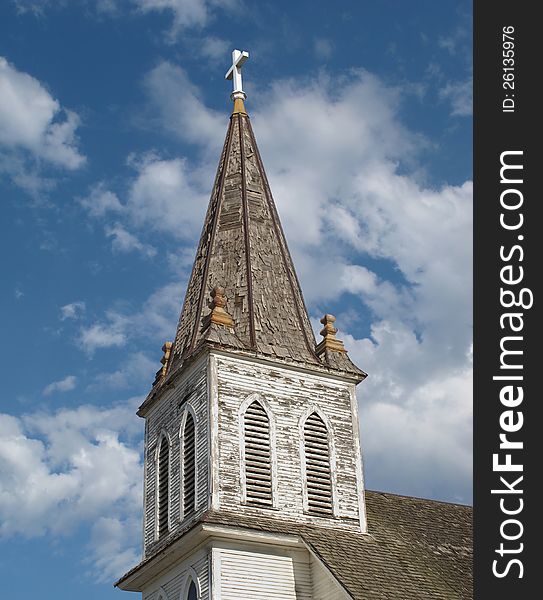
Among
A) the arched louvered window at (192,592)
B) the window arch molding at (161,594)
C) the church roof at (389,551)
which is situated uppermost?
Answer: the church roof at (389,551)

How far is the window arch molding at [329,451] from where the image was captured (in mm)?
27273

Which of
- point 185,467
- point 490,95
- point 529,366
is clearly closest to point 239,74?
point 185,467

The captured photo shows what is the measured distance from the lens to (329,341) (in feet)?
99.1

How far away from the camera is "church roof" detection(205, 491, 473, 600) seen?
24609 millimetres

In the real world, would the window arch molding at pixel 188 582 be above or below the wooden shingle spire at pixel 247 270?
below

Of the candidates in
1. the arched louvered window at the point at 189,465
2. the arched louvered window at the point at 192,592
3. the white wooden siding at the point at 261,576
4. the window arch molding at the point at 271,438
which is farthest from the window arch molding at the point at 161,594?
the window arch molding at the point at 271,438

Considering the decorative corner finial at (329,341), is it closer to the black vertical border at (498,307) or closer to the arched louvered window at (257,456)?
the arched louvered window at (257,456)

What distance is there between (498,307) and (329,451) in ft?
40.2

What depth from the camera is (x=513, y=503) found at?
1580 centimetres

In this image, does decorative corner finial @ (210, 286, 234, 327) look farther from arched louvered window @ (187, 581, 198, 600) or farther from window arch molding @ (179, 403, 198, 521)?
arched louvered window @ (187, 581, 198, 600)

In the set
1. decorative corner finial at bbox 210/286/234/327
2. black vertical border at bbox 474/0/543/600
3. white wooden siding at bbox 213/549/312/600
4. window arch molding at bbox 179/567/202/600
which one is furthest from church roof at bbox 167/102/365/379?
black vertical border at bbox 474/0/543/600

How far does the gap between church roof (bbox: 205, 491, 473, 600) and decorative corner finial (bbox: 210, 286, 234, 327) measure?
18.1ft

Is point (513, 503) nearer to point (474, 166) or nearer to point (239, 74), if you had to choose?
point (474, 166)

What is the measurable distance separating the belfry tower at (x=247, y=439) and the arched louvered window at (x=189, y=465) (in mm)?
38
